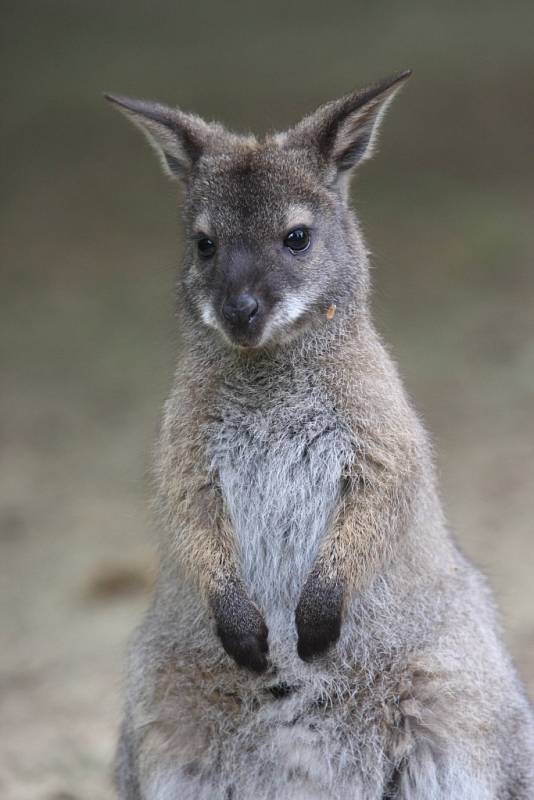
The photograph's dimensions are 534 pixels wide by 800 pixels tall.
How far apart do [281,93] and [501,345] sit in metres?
4.89

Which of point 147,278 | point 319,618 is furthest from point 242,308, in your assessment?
point 147,278

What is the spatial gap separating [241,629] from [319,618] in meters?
0.30

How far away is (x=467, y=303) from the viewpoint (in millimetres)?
12172

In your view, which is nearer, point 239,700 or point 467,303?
point 239,700

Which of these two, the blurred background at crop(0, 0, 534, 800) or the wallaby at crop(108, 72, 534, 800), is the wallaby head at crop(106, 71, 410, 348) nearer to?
the wallaby at crop(108, 72, 534, 800)

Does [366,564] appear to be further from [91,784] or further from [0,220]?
[0,220]

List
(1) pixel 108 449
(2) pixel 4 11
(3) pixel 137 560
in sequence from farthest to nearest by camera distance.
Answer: (2) pixel 4 11, (1) pixel 108 449, (3) pixel 137 560

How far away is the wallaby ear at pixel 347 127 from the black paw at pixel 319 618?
1.67 m

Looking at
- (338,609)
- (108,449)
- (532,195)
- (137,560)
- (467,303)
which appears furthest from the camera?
(532,195)

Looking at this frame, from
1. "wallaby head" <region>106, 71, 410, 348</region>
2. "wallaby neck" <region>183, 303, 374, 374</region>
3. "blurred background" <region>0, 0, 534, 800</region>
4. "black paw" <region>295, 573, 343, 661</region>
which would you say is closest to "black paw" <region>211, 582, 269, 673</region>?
"black paw" <region>295, 573, 343, 661</region>

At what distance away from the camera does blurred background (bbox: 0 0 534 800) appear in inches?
343

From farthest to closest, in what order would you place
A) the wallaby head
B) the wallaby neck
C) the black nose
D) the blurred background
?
the blurred background, the wallaby neck, the wallaby head, the black nose

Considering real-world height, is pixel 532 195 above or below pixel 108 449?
above

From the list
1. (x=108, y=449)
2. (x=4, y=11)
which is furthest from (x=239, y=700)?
(x=4, y=11)
